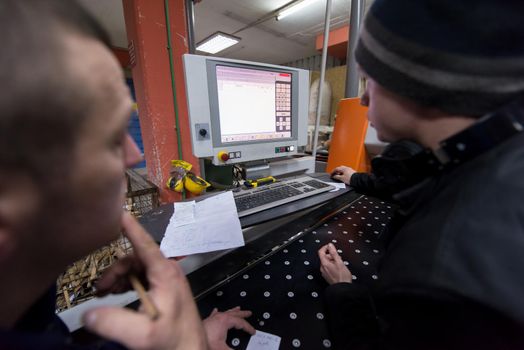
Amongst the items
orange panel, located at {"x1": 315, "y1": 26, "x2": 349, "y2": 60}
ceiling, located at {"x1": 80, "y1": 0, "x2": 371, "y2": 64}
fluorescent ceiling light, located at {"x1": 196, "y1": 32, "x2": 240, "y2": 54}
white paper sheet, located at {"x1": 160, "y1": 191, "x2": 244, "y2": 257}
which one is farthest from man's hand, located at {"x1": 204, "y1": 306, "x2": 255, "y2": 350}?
fluorescent ceiling light, located at {"x1": 196, "y1": 32, "x2": 240, "y2": 54}

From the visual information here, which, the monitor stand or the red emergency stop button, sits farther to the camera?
the monitor stand

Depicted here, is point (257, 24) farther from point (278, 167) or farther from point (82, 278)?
point (82, 278)

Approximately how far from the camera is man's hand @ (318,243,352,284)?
60 centimetres

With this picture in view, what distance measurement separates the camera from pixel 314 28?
3867 mm

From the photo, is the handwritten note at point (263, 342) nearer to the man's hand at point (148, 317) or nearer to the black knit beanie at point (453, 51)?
the man's hand at point (148, 317)

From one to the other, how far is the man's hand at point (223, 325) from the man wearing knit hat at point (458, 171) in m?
0.27

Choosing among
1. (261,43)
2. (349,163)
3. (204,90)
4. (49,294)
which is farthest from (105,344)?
(261,43)

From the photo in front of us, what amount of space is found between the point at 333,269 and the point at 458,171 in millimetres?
401

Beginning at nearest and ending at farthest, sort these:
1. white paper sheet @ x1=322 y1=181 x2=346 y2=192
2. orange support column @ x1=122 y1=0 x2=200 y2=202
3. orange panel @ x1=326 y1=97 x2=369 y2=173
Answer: white paper sheet @ x1=322 y1=181 x2=346 y2=192 < orange panel @ x1=326 y1=97 x2=369 y2=173 < orange support column @ x1=122 y1=0 x2=200 y2=202

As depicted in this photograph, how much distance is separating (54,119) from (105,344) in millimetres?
320

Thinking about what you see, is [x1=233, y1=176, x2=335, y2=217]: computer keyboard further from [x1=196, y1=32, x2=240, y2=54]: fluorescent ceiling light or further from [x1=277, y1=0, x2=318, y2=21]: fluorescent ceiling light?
[x1=196, y1=32, x2=240, y2=54]: fluorescent ceiling light

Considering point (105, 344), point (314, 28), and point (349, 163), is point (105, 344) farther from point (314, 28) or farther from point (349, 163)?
point (314, 28)

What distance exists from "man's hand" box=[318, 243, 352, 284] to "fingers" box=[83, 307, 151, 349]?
498mm

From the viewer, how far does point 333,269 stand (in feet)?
2.03
